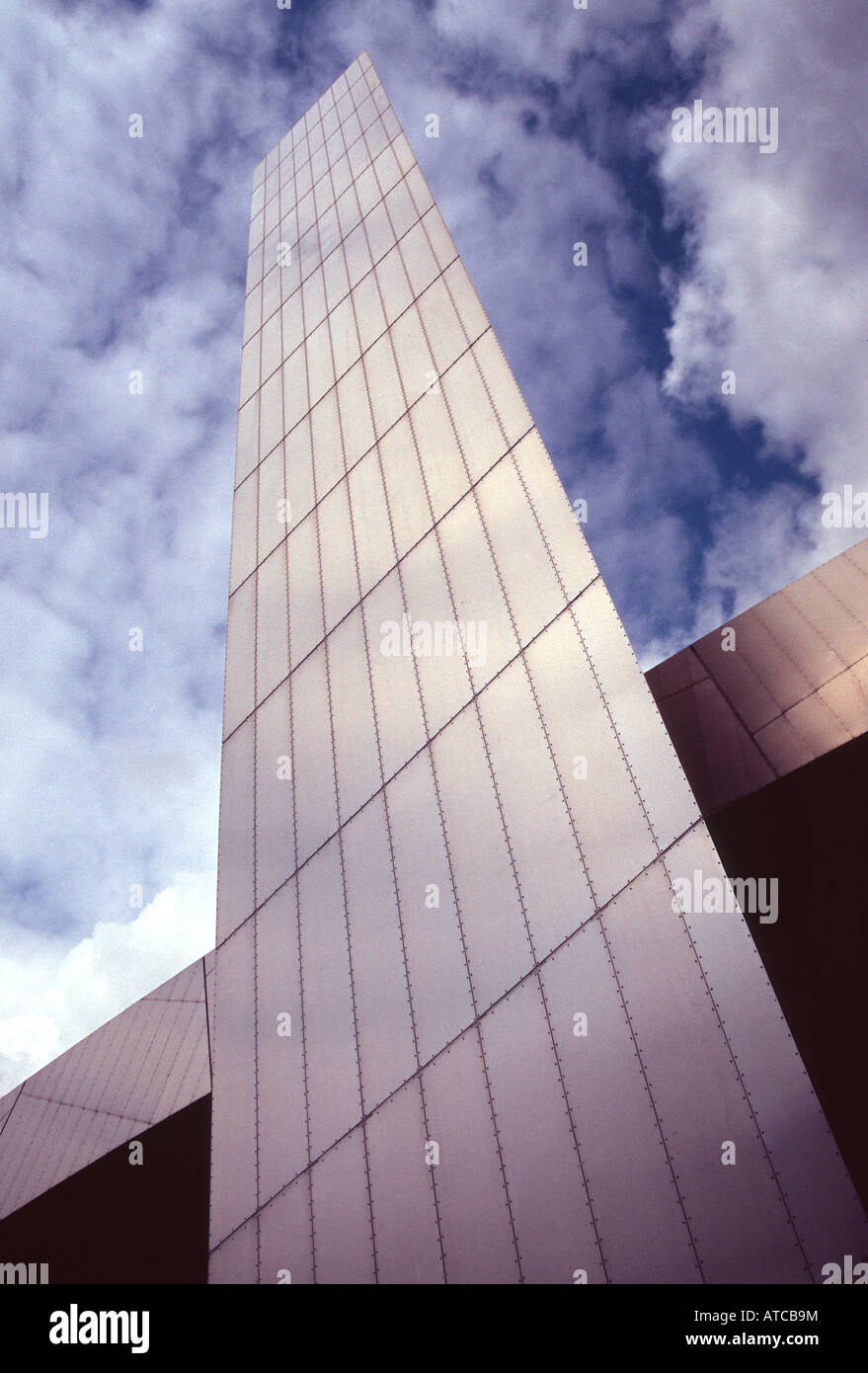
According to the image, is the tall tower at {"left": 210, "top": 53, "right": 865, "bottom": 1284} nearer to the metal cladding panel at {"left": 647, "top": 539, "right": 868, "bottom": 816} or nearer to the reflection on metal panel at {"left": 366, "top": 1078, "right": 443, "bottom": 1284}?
the reflection on metal panel at {"left": 366, "top": 1078, "right": 443, "bottom": 1284}

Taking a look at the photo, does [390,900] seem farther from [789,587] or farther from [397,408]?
[397,408]

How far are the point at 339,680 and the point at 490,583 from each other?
6.47 ft

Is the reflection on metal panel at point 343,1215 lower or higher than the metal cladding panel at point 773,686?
lower

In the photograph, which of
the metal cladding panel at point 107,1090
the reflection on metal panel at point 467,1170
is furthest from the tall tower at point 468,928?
the metal cladding panel at point 107,1090


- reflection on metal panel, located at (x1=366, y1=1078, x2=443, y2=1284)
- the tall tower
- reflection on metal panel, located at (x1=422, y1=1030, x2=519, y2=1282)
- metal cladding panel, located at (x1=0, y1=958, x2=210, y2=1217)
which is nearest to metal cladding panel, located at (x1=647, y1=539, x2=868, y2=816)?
the tall tower

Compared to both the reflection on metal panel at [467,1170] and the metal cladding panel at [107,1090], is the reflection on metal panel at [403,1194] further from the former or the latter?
the metal cladding panel at [107,1090]

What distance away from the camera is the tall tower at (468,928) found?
390cm

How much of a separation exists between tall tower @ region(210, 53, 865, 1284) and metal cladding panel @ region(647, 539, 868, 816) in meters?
2.11

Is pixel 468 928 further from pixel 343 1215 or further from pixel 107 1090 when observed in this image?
pixel 107 1090

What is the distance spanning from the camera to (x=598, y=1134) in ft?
13.5

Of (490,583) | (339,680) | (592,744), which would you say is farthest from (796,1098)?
(339,680)

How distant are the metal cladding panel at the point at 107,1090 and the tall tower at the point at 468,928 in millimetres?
5620

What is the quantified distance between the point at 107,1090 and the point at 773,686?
11687 millimetres

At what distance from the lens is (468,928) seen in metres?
5.29
